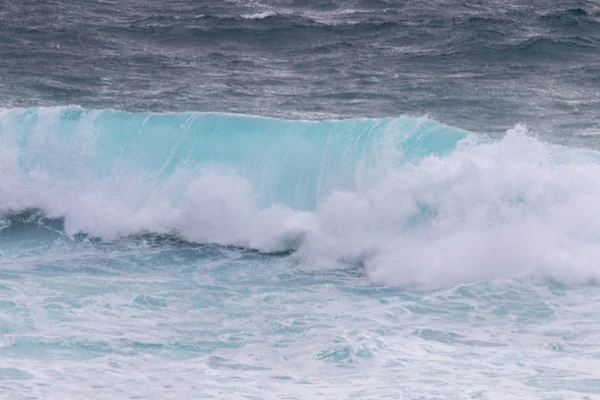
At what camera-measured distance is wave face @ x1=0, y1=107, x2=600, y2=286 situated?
8.52 meters

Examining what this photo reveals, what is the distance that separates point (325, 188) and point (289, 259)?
52.3 inches

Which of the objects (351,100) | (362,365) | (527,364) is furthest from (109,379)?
(351,100)

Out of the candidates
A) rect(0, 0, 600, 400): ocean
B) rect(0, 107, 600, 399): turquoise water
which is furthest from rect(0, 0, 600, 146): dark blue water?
rect(0, 107, 600, 399): turquoise water

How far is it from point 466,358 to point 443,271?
214 centimetres

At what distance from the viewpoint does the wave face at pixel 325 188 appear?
27.9ft

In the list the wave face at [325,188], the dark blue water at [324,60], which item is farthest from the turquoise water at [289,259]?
the dark blue water at [324,60]

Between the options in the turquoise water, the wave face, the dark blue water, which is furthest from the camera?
the dark blue water

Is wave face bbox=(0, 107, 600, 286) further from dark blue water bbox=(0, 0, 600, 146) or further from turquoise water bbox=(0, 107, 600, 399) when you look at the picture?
dark blue water bbox=(0, 0, 600, 146)

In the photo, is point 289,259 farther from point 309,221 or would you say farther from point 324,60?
point 324,60

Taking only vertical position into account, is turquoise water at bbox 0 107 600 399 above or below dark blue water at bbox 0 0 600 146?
below

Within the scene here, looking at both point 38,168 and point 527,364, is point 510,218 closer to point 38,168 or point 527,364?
point 527,364

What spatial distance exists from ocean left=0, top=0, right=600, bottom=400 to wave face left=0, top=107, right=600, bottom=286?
3 centimetres

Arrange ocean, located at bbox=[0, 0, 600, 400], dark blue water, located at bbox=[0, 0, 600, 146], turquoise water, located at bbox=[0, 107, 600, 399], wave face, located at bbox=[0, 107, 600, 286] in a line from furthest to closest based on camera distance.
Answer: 1. dark blue water, located at bbox=[0, 0, 600, 146]
2. wave face, located at bbox=[0, 107, 600, 286]
3. ocean, located at bbox=[0, 0, 600, 400]
4. turquoise water, located at bbox=[0, 107, 600, 399]

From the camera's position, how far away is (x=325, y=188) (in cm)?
1017
